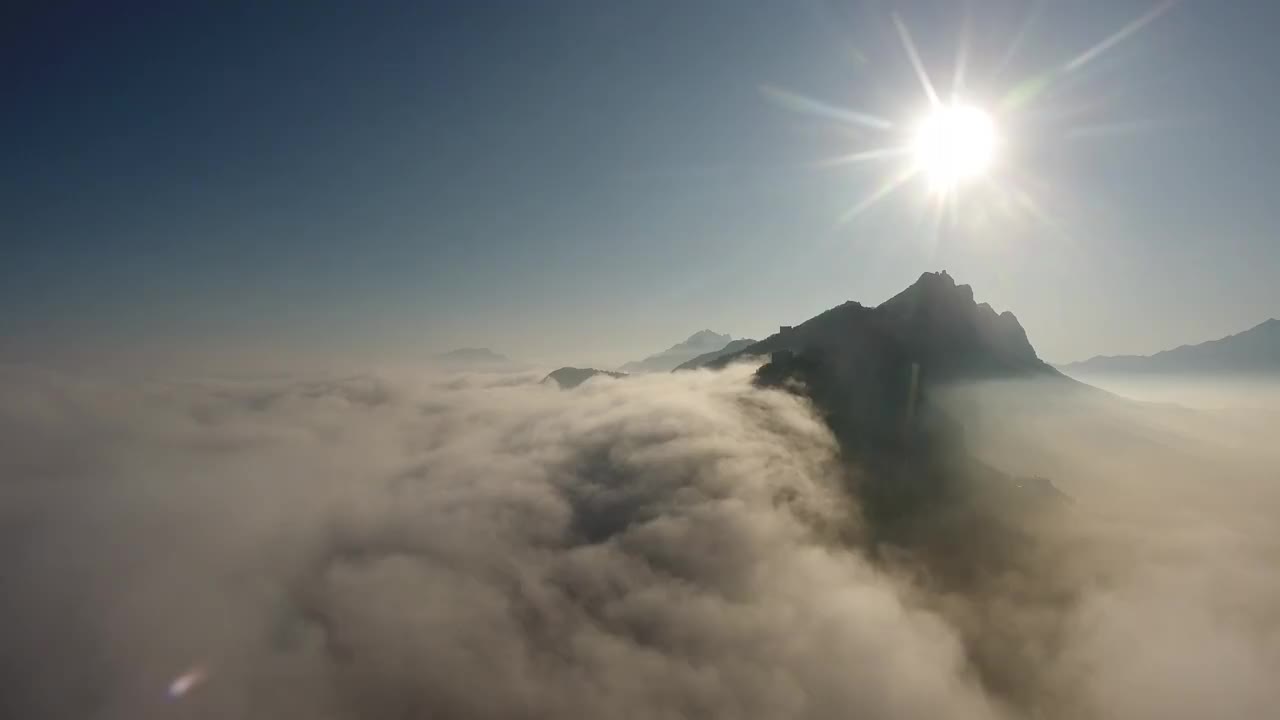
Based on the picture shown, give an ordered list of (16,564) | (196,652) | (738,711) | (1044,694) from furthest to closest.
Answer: (16,564) < (196,652) < (1044,694) < (738,711)

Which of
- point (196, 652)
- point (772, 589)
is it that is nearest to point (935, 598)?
point (772, 589)

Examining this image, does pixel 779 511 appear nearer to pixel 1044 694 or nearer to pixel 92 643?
pixel 1044 694

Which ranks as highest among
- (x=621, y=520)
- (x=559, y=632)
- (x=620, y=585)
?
(x=621, y=520)

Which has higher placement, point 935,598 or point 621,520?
point 621,520

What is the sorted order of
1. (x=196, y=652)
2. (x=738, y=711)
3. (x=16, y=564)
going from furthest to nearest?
(x=16, y=564), (x=196, y=652), (x=738, y=711)

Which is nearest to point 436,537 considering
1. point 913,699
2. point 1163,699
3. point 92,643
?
point 92,643

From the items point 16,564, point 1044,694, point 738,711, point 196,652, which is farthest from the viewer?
point 16,564

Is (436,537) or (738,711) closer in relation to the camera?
(738,711)

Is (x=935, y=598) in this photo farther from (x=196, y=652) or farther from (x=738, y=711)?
(x=196, y=652)

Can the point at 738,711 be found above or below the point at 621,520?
below
